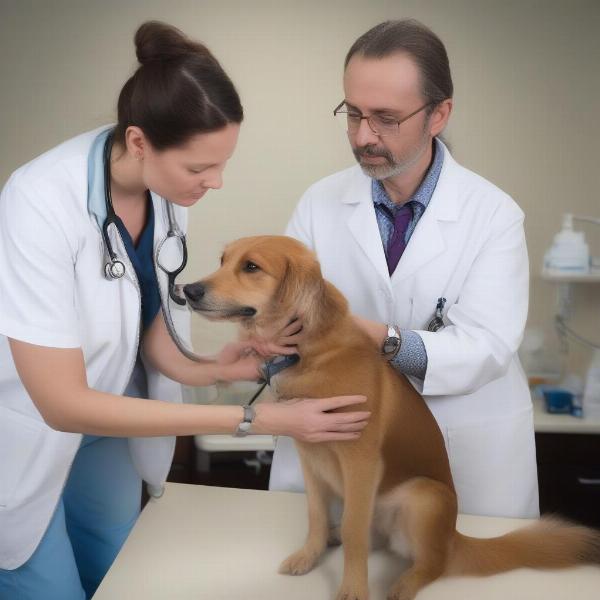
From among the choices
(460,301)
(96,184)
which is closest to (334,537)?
(460,301)

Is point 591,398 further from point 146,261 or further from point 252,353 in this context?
point 146,261

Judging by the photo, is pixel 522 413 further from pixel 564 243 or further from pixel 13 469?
pixel 564 243

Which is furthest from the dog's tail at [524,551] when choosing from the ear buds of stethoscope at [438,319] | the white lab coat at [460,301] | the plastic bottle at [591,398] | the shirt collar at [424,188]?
the plastic bottle at [591,398]

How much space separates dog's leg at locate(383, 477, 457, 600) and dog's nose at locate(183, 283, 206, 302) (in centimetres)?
50

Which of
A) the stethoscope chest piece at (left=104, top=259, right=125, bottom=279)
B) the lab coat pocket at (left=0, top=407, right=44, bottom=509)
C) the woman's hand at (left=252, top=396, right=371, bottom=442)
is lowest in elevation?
the lab coat pocket at (left=0, top=407, right=44, bottom=509)

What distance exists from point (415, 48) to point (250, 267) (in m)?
0.53

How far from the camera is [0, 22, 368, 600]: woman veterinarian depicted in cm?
134

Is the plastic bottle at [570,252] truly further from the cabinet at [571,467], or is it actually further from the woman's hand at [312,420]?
the woman's hand at [312,420]

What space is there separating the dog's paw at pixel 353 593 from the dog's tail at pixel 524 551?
16 cm

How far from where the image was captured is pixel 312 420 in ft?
4.50

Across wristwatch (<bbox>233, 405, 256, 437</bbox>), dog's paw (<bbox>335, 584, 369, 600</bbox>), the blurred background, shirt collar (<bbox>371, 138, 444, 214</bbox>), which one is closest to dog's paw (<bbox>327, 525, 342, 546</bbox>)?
dog's paw (<bbox>335, 584, 369, 600</bbox>)

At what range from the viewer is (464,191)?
5.57 ft

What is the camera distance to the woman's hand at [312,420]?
1372mm

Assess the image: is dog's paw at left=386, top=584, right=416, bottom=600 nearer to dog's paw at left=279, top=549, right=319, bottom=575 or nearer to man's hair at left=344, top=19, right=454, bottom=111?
dog's paw at left=279, top=549, right=319, bottom=575
